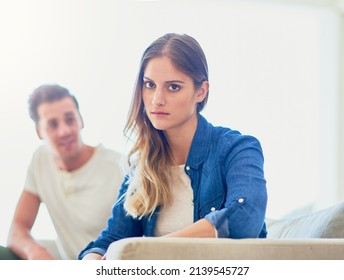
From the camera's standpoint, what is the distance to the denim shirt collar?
6.29 ft

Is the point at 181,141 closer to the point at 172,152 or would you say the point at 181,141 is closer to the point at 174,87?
the point at 172,152

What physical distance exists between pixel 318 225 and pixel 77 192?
1.29 m

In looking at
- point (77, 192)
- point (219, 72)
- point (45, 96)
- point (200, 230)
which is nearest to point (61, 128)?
point (45, 96)

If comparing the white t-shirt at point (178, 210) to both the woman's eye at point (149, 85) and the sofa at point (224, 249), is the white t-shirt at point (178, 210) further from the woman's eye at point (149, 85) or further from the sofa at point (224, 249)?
the sofa at point (224, 249)

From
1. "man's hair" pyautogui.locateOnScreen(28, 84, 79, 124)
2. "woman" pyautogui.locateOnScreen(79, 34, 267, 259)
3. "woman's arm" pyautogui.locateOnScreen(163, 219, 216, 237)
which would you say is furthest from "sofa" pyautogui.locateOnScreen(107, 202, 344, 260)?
"man's hair" pyautogui.locateOnScreen(28, 84, 79, 124)

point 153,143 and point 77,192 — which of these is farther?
point 77,192

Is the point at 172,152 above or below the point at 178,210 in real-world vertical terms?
above

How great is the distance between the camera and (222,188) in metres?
1.84

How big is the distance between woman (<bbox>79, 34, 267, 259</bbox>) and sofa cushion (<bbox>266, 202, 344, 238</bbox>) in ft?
0.54

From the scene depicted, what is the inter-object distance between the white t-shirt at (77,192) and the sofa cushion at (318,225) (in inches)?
31.8

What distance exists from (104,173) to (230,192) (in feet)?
3.98

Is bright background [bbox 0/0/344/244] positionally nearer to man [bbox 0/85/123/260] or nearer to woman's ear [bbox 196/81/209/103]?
man [bbox 0/85/123/260]

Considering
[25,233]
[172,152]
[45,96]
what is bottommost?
[25,233]

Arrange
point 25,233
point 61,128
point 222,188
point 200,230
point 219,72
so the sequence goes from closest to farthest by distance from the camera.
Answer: point 200,230 < point 222,188 < point 25,233 < point 61,128 < point 219,72
